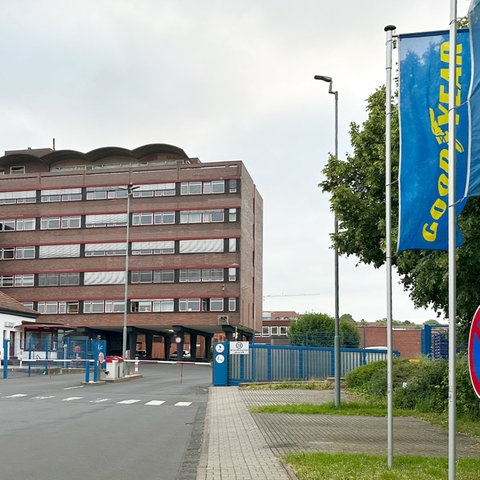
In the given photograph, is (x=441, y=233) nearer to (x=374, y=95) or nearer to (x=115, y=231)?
(x=374, y=95)

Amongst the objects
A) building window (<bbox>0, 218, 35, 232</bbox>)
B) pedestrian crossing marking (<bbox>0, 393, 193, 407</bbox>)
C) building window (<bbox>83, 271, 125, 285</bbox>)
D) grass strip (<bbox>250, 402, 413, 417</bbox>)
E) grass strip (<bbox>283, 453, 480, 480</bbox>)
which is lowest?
pedestrian crossing marking (<bbox>0, 393, 193, 407</bbox>)

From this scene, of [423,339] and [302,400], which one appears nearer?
[302,400]

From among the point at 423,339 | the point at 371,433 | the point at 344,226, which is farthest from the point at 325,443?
the point at 423,339

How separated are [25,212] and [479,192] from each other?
245ft

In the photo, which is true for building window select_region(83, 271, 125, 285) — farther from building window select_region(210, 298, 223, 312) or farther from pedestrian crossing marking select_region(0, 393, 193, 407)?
pedestrian crossing marking select_region(0, 393, 193, 407)

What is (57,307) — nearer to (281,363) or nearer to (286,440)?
(281,363)

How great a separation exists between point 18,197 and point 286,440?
229ft

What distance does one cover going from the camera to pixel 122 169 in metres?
76.1

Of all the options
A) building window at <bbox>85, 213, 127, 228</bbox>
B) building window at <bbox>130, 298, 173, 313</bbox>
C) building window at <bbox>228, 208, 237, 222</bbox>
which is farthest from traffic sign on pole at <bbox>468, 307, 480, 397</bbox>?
building window at <bbox>85, 213, 127, 228</bbox>

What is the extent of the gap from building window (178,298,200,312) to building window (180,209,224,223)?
302 inches

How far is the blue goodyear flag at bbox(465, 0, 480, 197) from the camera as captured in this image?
725 centimetres

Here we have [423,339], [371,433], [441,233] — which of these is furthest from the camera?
[423,339]

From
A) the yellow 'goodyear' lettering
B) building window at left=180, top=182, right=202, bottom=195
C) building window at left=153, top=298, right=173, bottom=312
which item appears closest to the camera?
the yellow 'goodyear' lettering

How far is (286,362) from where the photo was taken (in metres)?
33.3
